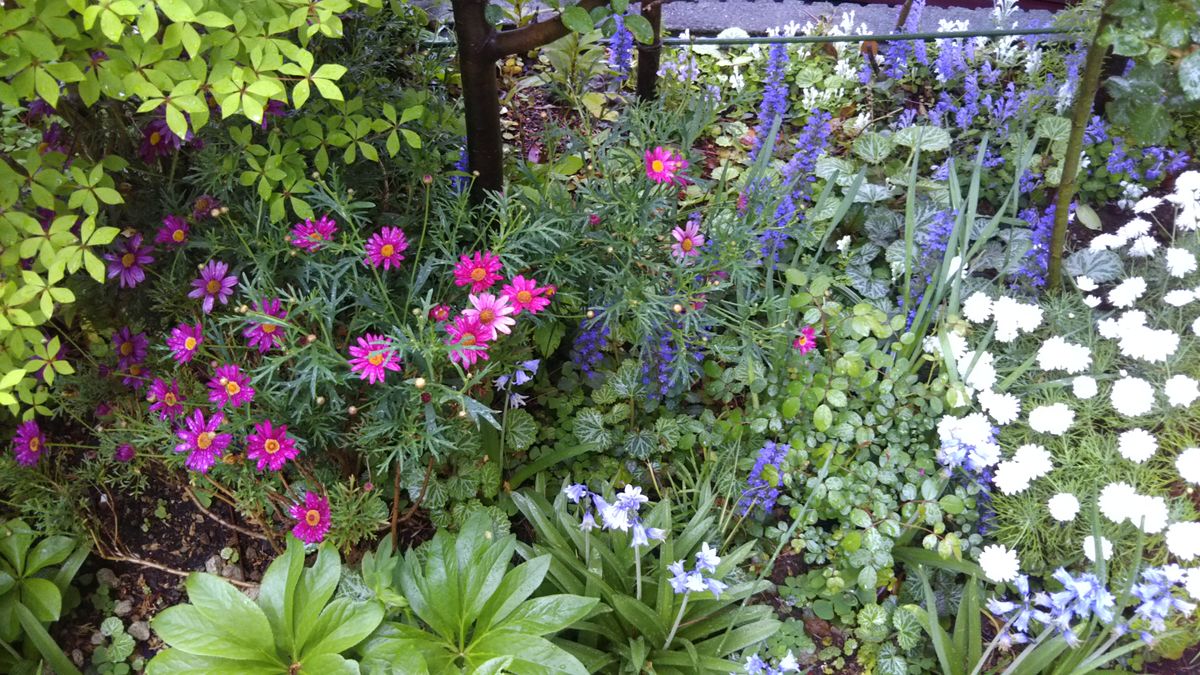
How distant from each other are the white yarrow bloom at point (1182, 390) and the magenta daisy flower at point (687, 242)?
1.07 m

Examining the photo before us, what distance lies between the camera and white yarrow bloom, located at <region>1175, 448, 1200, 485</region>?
67.8 inches

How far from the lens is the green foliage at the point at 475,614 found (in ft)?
5.09

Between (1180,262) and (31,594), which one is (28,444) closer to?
(31,594)

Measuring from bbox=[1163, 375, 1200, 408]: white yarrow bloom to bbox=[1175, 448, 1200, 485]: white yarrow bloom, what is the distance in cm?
12

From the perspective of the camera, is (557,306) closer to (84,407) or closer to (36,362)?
(36,362)

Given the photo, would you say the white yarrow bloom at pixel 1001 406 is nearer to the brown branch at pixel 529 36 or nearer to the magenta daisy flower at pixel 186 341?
the brown branch at pixel 529 36

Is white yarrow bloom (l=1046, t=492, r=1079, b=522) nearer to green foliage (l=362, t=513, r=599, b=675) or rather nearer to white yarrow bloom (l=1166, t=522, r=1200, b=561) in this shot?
white yarrow bloom (l=1166, t=522, r=1200, b=561)

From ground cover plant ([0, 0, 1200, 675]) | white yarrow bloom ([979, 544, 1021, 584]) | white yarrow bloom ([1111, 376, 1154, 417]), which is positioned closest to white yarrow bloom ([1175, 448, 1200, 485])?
ground cover plant ([0, 0, 1200, 675])

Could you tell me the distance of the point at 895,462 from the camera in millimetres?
1917

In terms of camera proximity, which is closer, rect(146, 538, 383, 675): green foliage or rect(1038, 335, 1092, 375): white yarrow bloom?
rect(146, 538, 383, 675): green foliage

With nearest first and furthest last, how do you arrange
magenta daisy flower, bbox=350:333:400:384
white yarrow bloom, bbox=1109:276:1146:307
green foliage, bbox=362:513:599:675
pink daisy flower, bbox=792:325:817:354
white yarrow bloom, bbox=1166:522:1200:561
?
magenta daisy flower, bbox=350:333:400:384 < green foliage, bbox=362:513:599:675 < white yarrow bloom, bbox=1166:522:1200:561 < pink daisy flower, bbox=792:325:817:354 < white yarrow bloom, bbox=1109:276:1146:307

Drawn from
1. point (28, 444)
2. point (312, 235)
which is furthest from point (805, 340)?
point (28, 444)

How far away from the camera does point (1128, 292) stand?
201 cm

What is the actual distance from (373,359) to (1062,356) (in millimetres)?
1494
